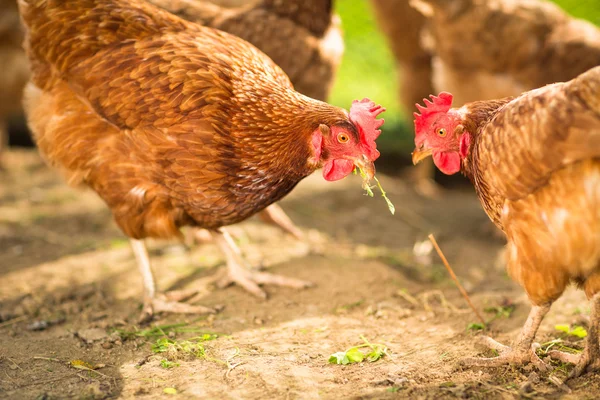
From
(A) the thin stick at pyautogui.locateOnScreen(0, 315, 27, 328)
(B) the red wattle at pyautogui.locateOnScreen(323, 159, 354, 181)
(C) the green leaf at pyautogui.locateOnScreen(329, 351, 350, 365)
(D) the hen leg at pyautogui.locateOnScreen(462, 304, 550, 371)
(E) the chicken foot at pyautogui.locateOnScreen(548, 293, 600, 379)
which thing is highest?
(B) the red wattle at pyautogui.locateOnScreen(323, 159, 354, 181)

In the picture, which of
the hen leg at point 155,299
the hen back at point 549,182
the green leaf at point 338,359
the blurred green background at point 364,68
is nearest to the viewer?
the hen back at point 549,182

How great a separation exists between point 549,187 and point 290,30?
2.43 m

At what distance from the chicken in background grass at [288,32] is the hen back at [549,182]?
1942mm

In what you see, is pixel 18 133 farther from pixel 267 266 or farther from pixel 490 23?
pixel 490 23

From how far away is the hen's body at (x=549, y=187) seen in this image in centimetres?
213

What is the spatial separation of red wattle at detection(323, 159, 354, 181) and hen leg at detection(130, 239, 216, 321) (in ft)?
3.44

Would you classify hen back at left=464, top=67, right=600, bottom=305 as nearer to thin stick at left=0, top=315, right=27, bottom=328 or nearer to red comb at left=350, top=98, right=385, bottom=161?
red comb at left=350, top=98, right=385, bottom=161

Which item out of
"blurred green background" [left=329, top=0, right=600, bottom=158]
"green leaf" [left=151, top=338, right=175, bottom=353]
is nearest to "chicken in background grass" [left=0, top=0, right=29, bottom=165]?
"green leaf" [left=151, top=338, right=175, bottom=353]

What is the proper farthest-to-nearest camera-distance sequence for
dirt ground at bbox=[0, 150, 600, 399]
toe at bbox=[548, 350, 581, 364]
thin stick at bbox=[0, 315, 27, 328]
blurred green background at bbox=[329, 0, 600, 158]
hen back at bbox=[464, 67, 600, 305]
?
blurred green background at bbox=[329, 0, 600, 158], thin stick at bbox=[0, 315, 27, 328], toe at bbox=[548, 350, 581, 364], dirt ground at bbox=[0, 150, 600, 399], hen back at bbox=[464, 67, 600, 305]

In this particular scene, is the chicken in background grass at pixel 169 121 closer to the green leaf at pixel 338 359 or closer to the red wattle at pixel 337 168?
the red wattle at pixel 337 168

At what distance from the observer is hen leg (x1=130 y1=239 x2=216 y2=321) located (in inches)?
126

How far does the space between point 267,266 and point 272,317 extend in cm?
75

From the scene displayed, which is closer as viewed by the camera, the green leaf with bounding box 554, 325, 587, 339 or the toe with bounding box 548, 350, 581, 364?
the toe with bounding box 548, 350, 581, 364

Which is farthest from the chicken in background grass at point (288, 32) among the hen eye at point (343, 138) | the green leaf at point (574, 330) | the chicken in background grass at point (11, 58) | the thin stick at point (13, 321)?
the green leaf at point (574, 330)
